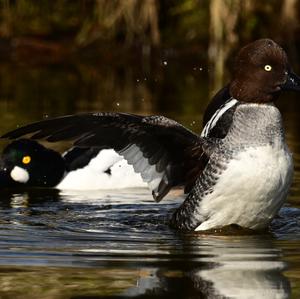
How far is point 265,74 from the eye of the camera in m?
7.39

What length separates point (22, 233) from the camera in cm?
731

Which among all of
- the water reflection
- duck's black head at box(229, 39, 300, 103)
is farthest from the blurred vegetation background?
duck's black head at box(229, 39, 300, 103)

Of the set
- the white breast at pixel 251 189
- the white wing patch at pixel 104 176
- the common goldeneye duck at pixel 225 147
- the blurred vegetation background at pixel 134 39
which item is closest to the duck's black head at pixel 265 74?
the common goldeneye duck at pixel 225 147

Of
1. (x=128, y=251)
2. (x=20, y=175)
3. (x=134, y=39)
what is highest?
(x=128, y=251)

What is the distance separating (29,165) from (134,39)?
26.6 ft

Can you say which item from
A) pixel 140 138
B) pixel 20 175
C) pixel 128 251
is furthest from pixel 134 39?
pixel 128 251

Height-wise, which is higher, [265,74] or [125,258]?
[265,74]

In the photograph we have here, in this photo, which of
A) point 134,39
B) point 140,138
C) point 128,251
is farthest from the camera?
point 134,39

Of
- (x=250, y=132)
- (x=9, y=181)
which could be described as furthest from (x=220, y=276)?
(x=9, y=181)

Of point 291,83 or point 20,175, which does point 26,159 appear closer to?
point 20,175

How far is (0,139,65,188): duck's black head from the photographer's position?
10258 millimetres

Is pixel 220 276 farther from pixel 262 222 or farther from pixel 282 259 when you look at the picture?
pixel 262 222

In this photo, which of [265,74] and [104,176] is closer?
[265,74]

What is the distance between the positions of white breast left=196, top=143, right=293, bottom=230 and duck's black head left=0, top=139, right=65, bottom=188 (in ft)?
9.74
